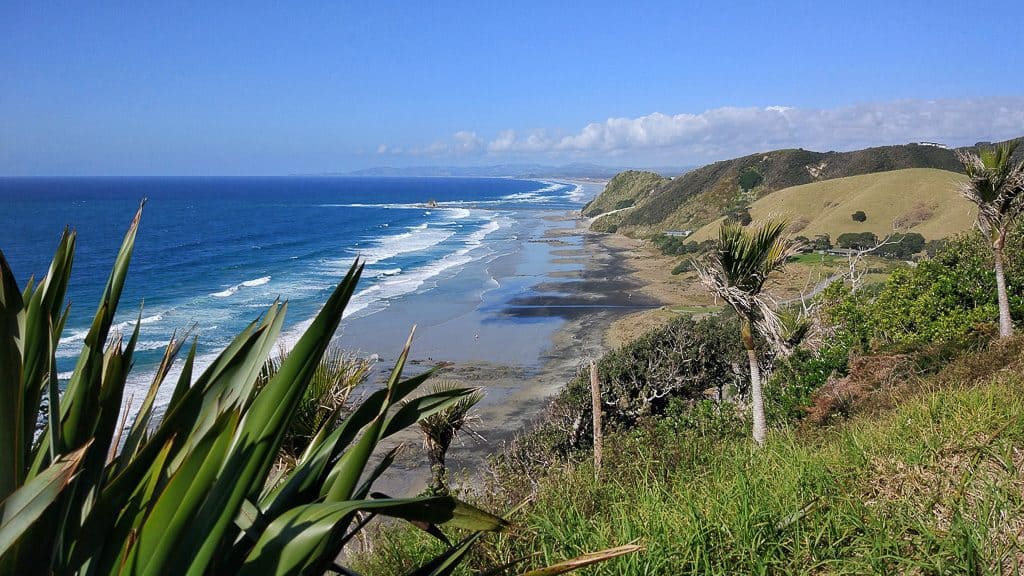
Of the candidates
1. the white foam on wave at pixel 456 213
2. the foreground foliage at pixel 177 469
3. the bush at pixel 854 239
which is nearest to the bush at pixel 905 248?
the bush at pixel 854 239

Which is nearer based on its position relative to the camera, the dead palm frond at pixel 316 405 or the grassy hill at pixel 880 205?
the dead palm frond at pixel 316 405

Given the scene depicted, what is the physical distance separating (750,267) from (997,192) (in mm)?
4140

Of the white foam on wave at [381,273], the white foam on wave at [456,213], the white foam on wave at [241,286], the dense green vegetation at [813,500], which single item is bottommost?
the white foam on wave at [381,273]

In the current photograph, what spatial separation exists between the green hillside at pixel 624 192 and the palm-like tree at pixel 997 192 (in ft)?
296

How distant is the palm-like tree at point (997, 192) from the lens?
32.4 ft

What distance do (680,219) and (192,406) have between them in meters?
80.5

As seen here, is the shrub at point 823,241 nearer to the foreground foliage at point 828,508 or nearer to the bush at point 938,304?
the bush at point 938,304

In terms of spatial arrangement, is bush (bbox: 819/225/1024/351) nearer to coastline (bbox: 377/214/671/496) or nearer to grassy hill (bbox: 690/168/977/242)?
coastline (bbox: 377/214/671/496)

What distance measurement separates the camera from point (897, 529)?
11.1ft

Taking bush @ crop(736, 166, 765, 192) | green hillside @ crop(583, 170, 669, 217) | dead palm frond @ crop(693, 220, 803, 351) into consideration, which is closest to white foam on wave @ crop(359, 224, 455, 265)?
green hillside @ crop(583, 170, 669, 217)

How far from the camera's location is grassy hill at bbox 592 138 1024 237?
265ft

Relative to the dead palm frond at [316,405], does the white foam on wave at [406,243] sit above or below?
below

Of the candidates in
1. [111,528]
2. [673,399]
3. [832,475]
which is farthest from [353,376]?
[673,399]

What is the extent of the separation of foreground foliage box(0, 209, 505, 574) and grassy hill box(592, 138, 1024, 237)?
2923 inches
